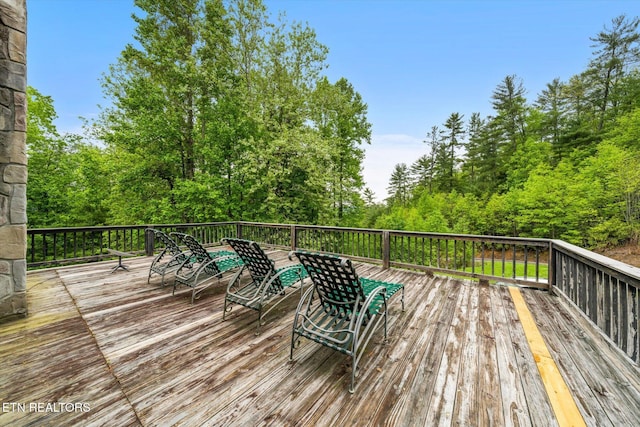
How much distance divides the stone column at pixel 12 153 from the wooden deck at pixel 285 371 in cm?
52

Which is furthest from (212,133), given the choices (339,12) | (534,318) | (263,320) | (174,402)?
(534,318)

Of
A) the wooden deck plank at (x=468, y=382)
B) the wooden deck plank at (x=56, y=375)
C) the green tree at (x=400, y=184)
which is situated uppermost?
the green tree at (x=400, y=184)

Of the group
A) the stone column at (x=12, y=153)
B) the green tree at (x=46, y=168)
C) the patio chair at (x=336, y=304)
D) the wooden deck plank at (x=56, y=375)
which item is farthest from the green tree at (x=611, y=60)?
the green tree at (x=46, y=168)

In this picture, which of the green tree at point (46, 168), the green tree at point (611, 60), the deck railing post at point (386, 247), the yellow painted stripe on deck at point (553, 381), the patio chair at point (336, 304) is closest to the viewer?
the yellow painted stripe on deck at point (553, 381)

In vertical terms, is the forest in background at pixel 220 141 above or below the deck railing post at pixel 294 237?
above

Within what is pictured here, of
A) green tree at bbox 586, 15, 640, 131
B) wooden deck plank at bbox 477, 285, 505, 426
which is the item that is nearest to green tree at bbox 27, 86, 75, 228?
wooden deck plank at bbox 477, 285, 505, 426

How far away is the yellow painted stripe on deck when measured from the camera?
144cm

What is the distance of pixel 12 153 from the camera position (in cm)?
257

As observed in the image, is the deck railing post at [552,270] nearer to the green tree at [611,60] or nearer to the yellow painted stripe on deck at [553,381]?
the yellow painted stripe on deck at [553,381]

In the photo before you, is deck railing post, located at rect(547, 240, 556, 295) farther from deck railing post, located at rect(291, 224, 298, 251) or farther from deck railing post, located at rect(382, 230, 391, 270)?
deck railing post, located at rect(291, 224, 298, 251)

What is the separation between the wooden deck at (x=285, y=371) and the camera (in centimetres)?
147

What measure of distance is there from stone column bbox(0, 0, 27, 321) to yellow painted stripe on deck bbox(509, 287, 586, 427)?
5081 millimetres

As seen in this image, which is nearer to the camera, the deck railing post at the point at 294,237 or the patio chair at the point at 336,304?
the patio chair at the point at 336,304

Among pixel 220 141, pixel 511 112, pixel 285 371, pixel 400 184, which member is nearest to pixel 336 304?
pixel 285 371
